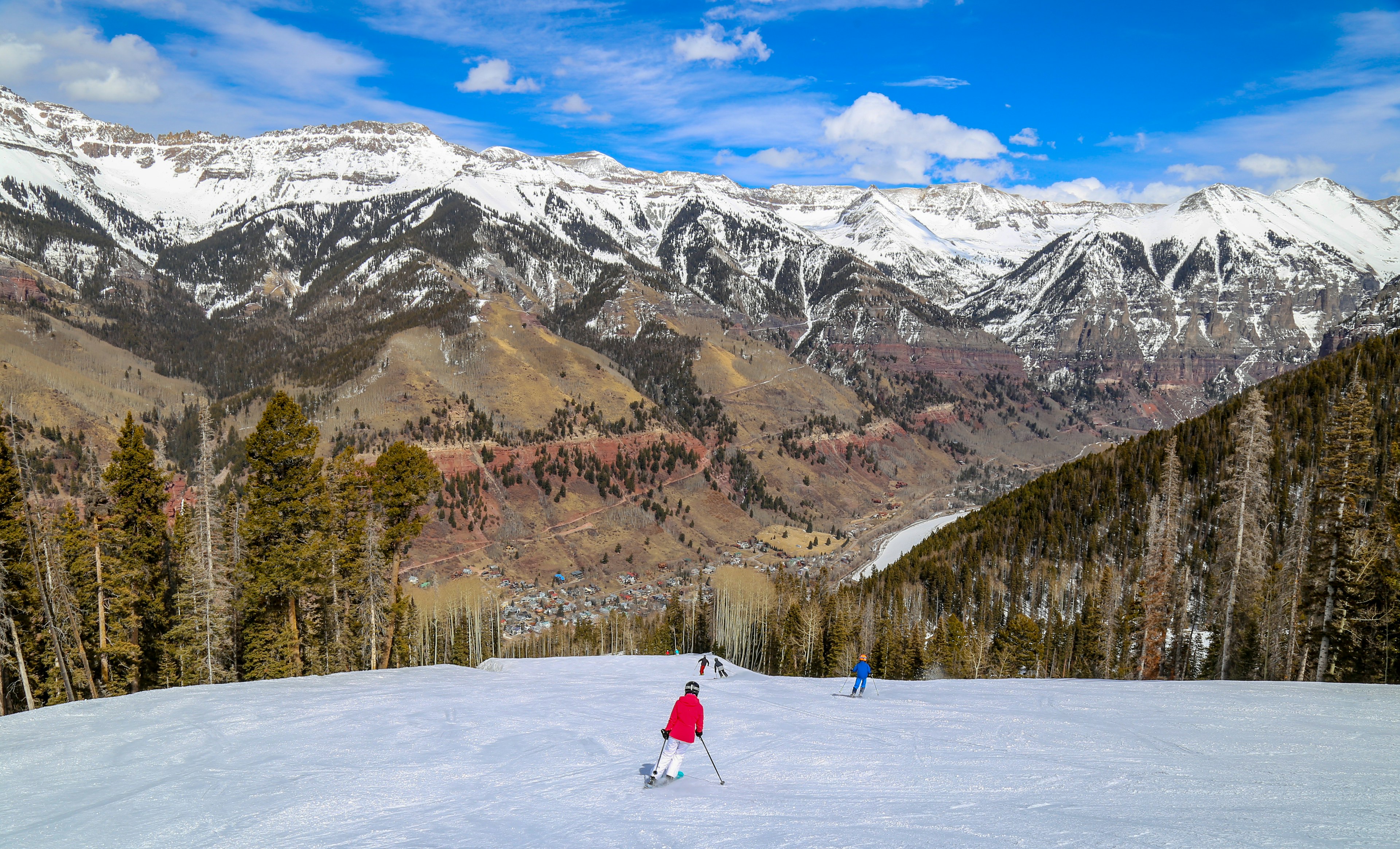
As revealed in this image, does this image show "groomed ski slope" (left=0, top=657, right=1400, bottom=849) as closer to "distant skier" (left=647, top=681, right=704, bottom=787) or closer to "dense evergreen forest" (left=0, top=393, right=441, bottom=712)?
"distant skier" (left=647, top=681, right=704, bottom=787)

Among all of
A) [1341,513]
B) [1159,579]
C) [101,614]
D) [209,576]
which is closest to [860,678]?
[1341,513]

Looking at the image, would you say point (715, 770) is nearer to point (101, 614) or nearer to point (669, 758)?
point (669, 758)

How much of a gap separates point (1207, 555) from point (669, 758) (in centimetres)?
11691

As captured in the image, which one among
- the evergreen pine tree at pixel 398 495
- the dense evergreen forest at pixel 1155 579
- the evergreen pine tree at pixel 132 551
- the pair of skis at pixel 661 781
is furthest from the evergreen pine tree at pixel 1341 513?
the evergreen pine tree at pixel 132 551

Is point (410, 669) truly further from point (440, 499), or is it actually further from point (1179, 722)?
point (440, 499)

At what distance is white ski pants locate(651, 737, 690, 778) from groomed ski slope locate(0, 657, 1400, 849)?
416mm

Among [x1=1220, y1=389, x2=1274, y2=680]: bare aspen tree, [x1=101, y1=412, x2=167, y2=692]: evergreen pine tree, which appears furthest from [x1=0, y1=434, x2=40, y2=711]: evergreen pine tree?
[x1=1220, y1=389, x2=1274, y2=680]: bare aspen tree

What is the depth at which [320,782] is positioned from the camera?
1659 cm

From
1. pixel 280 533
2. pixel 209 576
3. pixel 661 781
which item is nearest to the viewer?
pixel 661 781

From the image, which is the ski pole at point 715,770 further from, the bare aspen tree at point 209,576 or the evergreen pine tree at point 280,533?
the bare aspen tree at point 209,576

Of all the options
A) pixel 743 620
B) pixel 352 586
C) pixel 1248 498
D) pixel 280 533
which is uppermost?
pixel 1248 498

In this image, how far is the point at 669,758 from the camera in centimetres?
1645

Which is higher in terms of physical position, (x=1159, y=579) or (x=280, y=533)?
(x=280, y=533)

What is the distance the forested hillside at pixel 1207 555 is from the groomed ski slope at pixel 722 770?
16.8 meters
